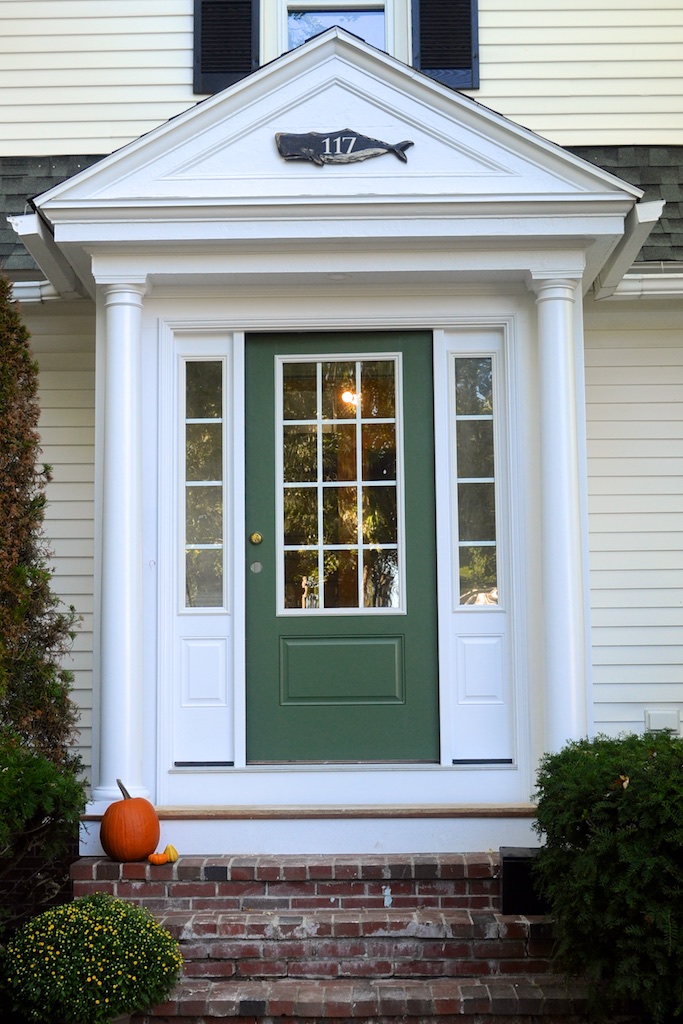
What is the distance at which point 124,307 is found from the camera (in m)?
5.47

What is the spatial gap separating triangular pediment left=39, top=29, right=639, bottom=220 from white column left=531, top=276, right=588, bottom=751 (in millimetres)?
638

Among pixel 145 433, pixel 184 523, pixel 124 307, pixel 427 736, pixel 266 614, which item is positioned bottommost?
pixel 427 736

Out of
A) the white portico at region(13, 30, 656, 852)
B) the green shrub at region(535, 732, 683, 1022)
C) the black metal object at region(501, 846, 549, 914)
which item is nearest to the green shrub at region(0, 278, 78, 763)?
the white portico at region(13, 30, 656, 852)

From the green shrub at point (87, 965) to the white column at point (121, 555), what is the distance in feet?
3.31

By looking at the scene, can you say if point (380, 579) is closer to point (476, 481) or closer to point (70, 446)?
point (476, 481)

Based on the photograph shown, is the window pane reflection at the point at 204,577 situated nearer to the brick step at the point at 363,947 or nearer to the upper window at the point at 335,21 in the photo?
the brick step at the point at 363,947

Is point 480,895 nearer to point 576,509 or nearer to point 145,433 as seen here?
point 576,509

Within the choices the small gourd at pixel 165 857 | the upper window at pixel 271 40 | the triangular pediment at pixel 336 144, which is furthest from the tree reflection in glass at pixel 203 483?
the upper window at pixel 271 40

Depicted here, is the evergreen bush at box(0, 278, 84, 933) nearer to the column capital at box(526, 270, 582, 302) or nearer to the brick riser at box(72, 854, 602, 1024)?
the brick riser at box(72, 854, 602, 1024)

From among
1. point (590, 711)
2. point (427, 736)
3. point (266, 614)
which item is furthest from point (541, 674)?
point (266, 614)

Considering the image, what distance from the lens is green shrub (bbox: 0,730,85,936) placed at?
15.2 feet

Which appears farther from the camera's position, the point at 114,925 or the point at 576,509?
the point at 576,509

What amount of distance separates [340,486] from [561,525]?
118 centimetres

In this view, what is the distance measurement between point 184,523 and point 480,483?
5.13ft
